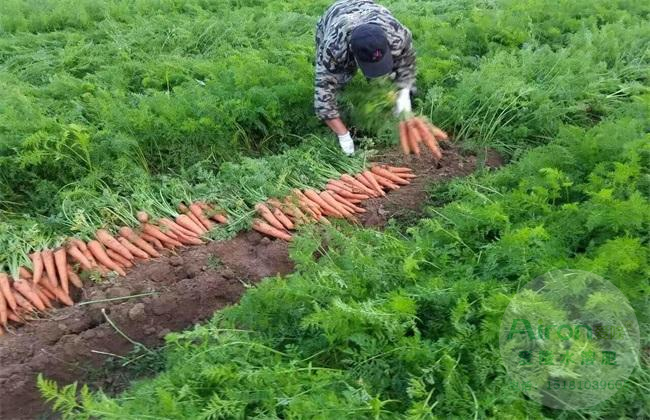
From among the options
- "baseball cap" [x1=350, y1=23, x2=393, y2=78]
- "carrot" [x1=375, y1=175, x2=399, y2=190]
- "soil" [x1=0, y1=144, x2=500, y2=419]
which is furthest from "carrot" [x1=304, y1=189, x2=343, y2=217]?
"baseball cap" [x1=350, y1=23, x2=393, y2=78]

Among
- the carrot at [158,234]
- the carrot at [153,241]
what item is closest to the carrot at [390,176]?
the carrot at [158,234]

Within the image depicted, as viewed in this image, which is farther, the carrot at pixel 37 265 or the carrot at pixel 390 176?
the carrot at pixel 390 176

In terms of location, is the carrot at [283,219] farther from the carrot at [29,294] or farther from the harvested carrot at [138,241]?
the carrot at [29,294]

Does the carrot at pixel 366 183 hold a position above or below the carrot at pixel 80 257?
below

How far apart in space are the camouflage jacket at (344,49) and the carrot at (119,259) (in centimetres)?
190

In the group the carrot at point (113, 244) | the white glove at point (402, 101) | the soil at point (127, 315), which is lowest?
the soil at point (127, 315)

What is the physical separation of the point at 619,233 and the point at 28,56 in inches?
244

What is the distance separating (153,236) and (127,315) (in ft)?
2.43

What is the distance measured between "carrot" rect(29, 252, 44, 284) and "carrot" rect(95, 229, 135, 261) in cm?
40

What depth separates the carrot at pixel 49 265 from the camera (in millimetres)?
3857

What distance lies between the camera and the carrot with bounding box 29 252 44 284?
12.5ft

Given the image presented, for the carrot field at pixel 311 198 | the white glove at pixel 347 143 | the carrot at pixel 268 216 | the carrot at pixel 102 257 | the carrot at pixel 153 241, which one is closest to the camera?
the carrot field at pixel 311 198

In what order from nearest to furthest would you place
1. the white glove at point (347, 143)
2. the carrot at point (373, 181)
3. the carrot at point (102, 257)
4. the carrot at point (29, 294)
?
the carrot at point (29, 294), the carrot at point (102, 257), the carrot at point (373, 181), the white glove at point (347, 143)

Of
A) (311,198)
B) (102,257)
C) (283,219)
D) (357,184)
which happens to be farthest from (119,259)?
(357,184)
